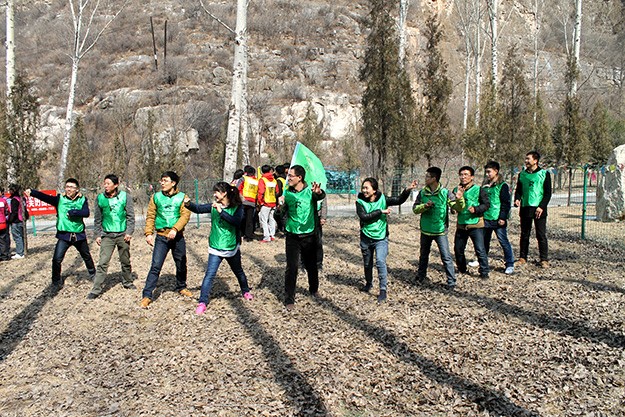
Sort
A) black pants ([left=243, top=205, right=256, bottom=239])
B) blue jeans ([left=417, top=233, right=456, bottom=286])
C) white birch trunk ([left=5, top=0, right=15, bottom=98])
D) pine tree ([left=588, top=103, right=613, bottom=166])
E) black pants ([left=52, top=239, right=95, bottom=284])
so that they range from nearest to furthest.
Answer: blue jeans ([left=417, top=233, right=456, bottom=286])
black pants ([left=52, top=239, right=95, bottom=284])
black pants ([left=243, top=205, right=256, bottom=239])
white birch trunk ([left=5, top=0, right=15, bottom=98])
pine tree ([left=588, top=103, right=613, bottom=166])

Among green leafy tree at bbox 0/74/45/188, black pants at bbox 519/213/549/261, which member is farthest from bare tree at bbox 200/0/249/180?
black pants at bbox 519/213/549/261

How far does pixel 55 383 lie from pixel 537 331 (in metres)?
4.90

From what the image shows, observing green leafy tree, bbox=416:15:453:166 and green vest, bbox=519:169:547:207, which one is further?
green leafy tree, bbox=416:15:453:166

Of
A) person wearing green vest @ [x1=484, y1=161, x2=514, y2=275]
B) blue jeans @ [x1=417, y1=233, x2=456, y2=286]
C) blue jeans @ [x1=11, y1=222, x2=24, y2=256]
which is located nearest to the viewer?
blue jeans @ [x1=417, y1=233, x2=456, y2=286]

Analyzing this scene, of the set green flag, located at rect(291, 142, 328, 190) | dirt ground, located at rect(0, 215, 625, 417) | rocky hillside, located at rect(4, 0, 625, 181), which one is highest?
rocky hillside, located at rect(4, 0, 625, 181)

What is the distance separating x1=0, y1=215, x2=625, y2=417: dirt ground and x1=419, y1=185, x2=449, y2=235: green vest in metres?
0.91

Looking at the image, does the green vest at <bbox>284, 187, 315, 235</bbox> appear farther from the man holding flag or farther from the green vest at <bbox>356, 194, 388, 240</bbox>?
the green vest at <bbox>356, 194, 388, 240</bbox>

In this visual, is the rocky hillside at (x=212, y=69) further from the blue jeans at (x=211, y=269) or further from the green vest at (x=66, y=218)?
the blue jeans at (x=211, y=269)

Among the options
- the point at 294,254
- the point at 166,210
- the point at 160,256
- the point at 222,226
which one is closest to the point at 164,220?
the point at 166,210

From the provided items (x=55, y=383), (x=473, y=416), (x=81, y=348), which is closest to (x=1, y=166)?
(x=81, y=348)

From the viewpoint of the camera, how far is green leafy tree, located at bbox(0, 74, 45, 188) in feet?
33.8

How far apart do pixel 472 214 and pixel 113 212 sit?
5.31m

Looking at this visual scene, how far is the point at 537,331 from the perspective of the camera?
498 centimetres

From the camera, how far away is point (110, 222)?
6.64 meters
